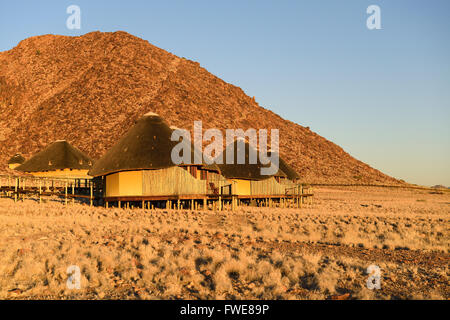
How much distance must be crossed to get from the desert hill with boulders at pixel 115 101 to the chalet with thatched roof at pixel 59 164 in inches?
788

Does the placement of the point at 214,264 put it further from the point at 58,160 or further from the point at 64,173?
the point at 58,160

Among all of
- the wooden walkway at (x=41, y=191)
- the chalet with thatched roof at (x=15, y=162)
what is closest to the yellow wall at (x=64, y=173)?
the wooden walkway at (x=41, y=191)

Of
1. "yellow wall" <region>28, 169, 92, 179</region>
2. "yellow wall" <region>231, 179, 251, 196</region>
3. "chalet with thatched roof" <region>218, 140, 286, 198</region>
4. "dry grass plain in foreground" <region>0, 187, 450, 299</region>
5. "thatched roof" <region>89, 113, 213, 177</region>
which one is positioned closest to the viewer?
"dry grass plain in foreground" <region>0, 187, 450, 299</region>

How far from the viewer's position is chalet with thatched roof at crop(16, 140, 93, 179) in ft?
133

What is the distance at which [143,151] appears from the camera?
2514 cm

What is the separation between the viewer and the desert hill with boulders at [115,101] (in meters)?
70.8

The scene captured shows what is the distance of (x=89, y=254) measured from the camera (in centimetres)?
939

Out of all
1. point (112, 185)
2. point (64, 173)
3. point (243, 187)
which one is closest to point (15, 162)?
point (64, 173)

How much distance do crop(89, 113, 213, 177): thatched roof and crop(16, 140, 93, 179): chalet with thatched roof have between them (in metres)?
15.7

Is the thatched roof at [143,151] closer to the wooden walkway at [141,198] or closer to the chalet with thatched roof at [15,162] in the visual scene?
the wooden walkway at [141,198]

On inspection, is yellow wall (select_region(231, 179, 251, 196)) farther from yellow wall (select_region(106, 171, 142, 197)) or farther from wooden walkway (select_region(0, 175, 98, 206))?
wooden walkway (select_region(0, 175, 98, 206))

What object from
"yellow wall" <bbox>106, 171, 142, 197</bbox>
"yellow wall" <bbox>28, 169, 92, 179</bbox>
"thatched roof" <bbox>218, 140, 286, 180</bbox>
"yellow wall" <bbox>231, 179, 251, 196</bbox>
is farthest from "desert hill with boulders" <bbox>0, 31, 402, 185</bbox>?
"yellow wall" <bbox>106, 171, 142, 197</bbox>

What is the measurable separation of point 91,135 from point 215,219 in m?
55.3
